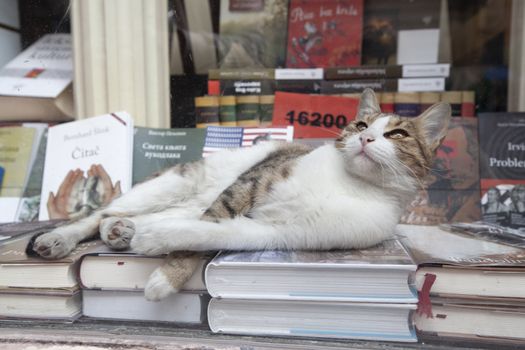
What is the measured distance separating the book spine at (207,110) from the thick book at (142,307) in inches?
31.0

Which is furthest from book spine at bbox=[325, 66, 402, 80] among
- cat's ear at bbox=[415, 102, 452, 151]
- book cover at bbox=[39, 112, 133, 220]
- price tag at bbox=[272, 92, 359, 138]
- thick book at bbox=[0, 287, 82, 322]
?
thick book at bbox=[0, 287, 82, 322]

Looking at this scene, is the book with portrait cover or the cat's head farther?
the book with portrait cover

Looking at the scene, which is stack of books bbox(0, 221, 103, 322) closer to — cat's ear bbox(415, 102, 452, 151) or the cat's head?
the cat's head

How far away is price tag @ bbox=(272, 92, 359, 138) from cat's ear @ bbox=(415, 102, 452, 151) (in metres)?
0.47

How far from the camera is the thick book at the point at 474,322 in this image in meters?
0.63

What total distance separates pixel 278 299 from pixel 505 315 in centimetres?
40

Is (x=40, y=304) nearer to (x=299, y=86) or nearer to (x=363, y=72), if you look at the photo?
(x=299, y=86)

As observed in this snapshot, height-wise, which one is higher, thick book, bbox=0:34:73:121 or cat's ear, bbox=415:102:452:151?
thick book, bbox=0:34:73:121

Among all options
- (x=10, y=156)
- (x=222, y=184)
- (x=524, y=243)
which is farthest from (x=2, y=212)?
(x=524, y=243)

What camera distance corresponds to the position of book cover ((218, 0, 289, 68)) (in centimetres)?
145

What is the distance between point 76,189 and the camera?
1.23 meters

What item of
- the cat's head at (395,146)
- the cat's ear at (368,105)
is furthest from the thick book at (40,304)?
the cat's ear at (368,105)

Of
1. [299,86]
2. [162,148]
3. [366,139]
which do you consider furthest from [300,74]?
[366,139]

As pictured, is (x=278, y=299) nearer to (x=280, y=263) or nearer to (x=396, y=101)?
(x=280, y=263)
